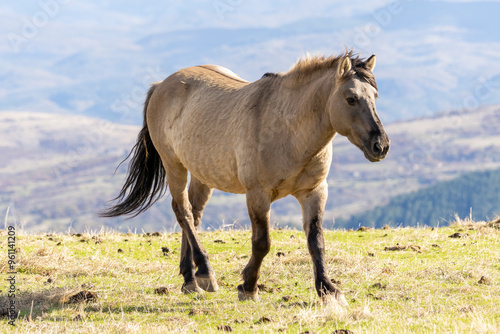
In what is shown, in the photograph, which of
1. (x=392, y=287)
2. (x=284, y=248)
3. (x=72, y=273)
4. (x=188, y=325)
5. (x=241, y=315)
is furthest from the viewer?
(x=284, y=248)

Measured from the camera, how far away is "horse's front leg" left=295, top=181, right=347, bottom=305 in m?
7.23

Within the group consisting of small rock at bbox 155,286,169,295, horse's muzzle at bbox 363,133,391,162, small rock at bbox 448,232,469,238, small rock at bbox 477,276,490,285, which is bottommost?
small rock at bbox 155,286,169,295

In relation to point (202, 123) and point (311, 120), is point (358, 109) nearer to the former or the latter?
point (311, 120)

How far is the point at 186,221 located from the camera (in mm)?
9062

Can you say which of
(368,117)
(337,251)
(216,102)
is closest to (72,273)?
(216,102)

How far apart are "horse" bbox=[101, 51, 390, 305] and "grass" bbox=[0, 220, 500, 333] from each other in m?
0.55

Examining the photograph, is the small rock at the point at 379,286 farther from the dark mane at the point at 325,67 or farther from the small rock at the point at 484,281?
the dark mane at the point at 325,67

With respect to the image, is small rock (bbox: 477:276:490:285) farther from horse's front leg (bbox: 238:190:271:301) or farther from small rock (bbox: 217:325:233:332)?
small rock (bbox: 217:325:233:332)

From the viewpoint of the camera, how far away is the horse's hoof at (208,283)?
8.37m

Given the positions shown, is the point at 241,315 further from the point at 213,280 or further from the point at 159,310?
the point at 213,280

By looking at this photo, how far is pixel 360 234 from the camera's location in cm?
1241

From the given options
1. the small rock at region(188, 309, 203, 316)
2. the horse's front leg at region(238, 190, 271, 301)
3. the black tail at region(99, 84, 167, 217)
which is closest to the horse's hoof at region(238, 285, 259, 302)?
the horse's front leg at region(238, 190, 271, 301)

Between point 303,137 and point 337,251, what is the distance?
3.55 metres

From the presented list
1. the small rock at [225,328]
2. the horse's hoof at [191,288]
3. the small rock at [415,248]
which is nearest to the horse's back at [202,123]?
the horse's hoof at [191,288]
